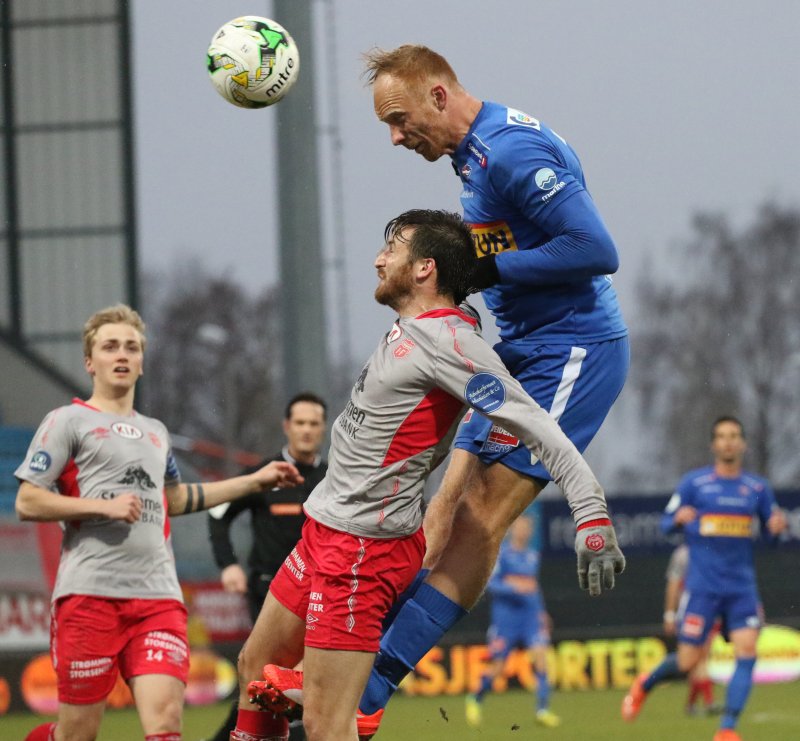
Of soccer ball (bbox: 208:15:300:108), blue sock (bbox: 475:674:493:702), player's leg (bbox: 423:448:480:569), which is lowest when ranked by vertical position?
blue sock (bbox: 475:674:493:702)

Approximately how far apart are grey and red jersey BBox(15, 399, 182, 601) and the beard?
173cm

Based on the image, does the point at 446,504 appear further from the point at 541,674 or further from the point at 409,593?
the point at 541,674

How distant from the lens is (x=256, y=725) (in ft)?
16.6

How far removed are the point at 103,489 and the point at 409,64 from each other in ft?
6.99

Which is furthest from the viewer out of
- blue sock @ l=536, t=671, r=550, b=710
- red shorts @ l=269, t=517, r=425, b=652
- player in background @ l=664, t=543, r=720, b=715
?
blue sock @ l=536, t=671, r=550, b=710

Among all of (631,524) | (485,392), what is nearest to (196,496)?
(485,392)

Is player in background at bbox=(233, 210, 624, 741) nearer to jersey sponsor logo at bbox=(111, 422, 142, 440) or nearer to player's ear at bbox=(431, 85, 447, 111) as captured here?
player's ear at bbox=(431, 85, 447, 111)

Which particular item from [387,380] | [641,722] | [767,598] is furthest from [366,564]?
[767,598]

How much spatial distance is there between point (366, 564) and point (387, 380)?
57cm

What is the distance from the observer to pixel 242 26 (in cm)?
618

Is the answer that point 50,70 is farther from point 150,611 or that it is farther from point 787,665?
point 150,611

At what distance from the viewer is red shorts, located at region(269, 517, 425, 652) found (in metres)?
4.59

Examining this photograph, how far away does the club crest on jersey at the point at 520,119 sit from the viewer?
5.07 m

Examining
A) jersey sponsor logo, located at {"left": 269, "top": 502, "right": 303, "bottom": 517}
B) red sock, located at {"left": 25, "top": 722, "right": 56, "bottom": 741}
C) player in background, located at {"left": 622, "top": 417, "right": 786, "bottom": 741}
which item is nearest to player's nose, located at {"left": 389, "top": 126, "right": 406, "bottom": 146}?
red sock, located at {"left": 25, "top": 722, "right": 56, "bottom": 741}
